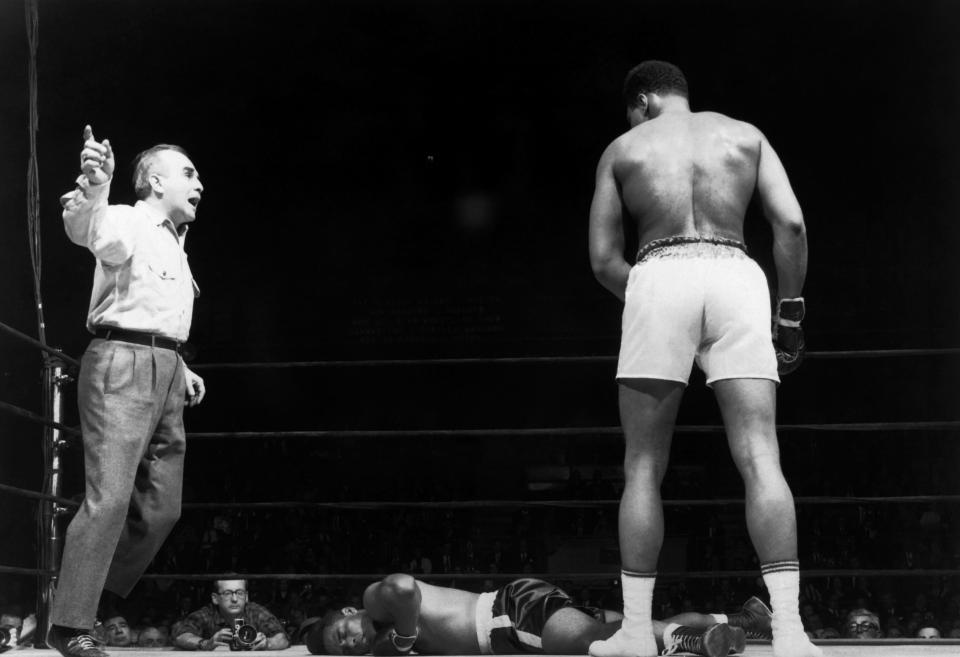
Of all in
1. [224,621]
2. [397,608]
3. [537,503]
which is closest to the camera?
[397,608]

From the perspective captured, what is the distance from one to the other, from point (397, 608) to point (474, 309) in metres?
5.92

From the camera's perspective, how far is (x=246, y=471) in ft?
29.4

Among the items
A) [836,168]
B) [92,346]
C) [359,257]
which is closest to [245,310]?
[359,257]

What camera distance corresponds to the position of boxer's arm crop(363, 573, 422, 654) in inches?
112

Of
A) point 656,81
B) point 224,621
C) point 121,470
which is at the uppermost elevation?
point 656,81

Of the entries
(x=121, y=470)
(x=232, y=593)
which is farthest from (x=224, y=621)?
(x=121, y=470)

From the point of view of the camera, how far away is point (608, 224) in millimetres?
2412

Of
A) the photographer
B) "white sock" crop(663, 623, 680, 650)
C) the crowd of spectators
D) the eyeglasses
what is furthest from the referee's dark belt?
the crowd of spectators

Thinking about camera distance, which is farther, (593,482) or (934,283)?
(593,482)

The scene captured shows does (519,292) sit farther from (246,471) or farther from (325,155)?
(246,471)

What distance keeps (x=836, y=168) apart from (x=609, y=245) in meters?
6.13

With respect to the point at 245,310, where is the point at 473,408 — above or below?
below

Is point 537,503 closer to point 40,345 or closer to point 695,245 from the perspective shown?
point 695,245

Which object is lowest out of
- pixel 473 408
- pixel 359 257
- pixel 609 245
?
pixel 473 408
